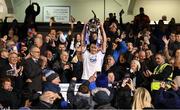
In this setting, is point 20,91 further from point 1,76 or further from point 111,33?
point 111,33

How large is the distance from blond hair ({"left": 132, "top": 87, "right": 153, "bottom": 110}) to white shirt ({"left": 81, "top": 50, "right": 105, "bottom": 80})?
138 inches

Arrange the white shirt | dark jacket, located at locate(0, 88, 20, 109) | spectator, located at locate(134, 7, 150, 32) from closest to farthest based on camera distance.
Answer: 1. dark jacket, located at locate(0, 88, 20, 109)
2. the white shirt
3. spectator, located at locate(134, 7, 150, 32)

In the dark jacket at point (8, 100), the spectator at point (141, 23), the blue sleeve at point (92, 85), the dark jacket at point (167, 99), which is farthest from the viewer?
the spectator at point (141, 23)

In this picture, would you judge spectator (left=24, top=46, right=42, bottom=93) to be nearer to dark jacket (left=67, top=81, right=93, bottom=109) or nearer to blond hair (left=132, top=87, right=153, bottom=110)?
dark jacket (left=67, top=81, right=93, bottom=109)

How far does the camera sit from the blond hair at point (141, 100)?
9.20 metres

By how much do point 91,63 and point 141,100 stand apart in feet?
12.6

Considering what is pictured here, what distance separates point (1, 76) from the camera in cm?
1176

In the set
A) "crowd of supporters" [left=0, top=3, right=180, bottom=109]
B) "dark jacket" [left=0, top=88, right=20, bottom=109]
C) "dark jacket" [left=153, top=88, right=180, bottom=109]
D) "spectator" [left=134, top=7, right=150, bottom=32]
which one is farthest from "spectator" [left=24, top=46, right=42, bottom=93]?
"spectator" [left=134, top=7, right=150, bottom=32]

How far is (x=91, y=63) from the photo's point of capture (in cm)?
1301

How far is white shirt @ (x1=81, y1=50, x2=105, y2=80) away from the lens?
1290cm

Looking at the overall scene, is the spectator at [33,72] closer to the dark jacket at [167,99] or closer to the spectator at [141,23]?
the dark jacket at [167,99]

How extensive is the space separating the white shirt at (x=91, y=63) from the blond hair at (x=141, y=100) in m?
3.49

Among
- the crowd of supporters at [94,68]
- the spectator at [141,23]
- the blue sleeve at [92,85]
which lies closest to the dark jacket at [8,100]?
the crowd of supporters at [94,68]

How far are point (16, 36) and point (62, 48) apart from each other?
2375 mm
